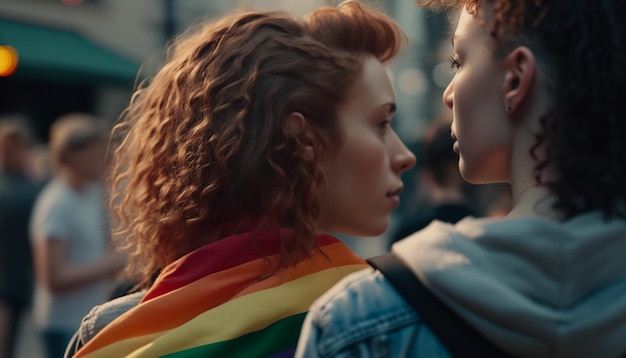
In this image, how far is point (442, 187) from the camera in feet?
14.8

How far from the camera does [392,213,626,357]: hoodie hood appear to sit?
1308 millimetres

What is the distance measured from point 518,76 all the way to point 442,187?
3.05m

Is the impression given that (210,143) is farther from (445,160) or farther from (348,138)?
(445,160)

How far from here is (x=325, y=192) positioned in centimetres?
221

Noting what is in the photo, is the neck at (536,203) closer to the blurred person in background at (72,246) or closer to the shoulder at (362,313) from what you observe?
the shoulder at (362,313)

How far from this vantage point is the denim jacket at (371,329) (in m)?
1.43

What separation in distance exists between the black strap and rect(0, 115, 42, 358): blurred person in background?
16.4 feet

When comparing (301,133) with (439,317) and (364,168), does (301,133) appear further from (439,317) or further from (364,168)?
(439,317)

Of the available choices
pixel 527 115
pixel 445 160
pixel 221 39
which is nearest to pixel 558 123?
pixel 527 115

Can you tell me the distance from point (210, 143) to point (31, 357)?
5.84m

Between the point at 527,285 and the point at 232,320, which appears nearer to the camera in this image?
the point at 527,285

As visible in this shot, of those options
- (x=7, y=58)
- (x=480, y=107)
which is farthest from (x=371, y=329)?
(x=7, y=58)

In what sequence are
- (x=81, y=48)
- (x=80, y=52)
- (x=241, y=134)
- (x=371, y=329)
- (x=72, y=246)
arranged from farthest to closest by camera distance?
(x=81, y=48) < (x=80, y=52) < (x=72, y=246) < (x=241, y=134) < (x=371, y=329)

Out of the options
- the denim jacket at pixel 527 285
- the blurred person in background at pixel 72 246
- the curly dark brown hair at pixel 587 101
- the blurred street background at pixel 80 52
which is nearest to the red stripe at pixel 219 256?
the denim jacket at pixel 527 285
